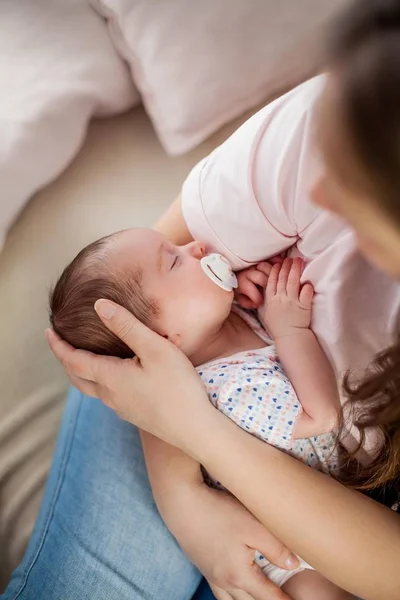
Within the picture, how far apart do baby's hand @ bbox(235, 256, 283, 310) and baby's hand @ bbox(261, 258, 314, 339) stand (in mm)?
33

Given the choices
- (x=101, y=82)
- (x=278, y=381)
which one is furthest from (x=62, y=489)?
(x=101, y=82)

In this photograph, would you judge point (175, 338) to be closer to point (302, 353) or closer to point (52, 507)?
point (302, 353)

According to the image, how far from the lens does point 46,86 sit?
4.33 ft

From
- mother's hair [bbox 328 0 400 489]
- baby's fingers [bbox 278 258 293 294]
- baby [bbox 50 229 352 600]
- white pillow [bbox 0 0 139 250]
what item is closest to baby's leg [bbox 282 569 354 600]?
baby [bbox 50 229 352 600]

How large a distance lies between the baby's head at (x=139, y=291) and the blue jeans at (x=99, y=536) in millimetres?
217

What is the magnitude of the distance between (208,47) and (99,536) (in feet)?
3.39

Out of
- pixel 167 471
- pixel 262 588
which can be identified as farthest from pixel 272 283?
pixel 262 588

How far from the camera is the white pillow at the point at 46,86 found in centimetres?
127

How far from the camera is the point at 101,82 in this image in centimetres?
140

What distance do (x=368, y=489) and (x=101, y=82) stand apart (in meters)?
1.03

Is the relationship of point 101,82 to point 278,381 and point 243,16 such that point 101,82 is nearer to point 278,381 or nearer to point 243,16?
point 243,16

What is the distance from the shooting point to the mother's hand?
0.95m

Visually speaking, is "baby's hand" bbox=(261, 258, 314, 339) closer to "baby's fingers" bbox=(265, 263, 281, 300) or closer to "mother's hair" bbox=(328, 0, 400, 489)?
"baby's fingers" bbox=(265, 263, 281, 300)

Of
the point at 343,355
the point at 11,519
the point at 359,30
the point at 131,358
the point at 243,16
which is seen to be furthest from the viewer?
the point at 243,16
